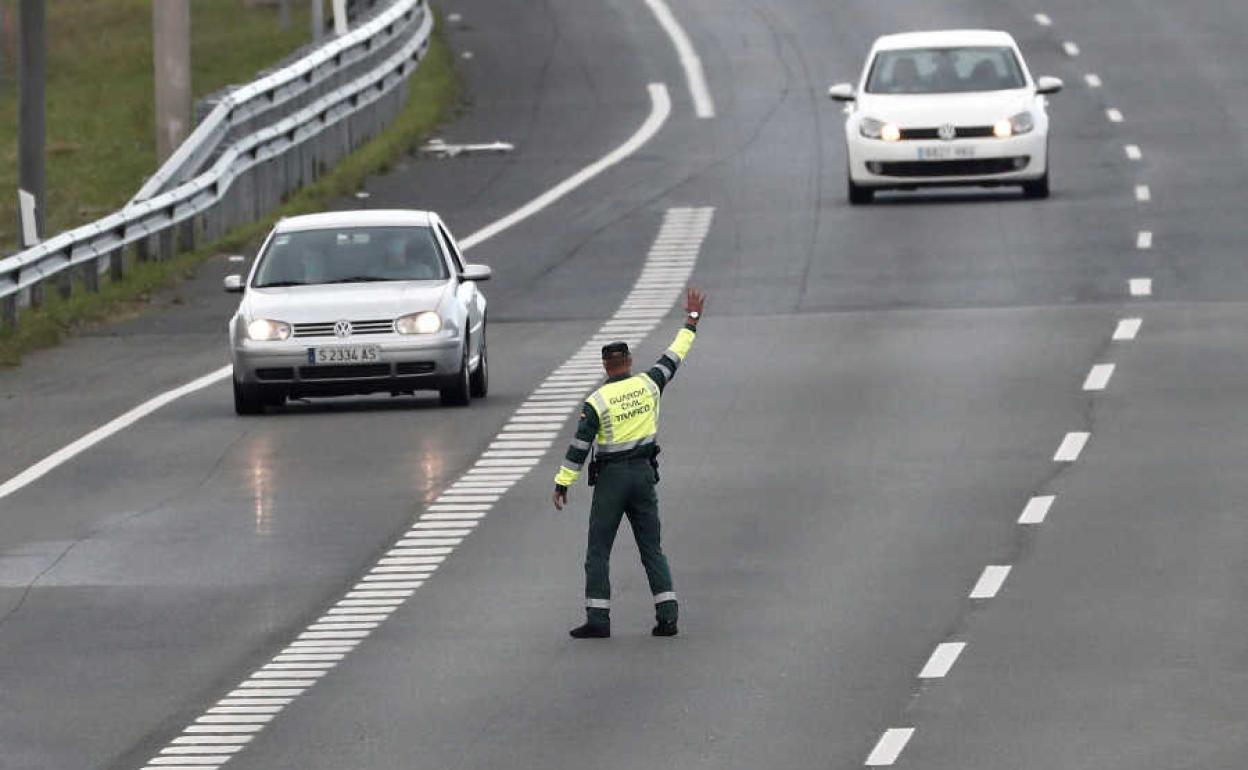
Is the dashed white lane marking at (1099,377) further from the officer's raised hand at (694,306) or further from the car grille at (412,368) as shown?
the officer's raised hand at (694,306)

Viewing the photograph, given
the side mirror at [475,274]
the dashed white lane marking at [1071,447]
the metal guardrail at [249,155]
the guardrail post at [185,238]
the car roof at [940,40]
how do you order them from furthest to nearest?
the car roof at [940,40] < the guardrail post at [185,238] < the metal guardrail at [249,155] < the side mirror at [475,274] < the dashed white lane marking at [1071,447]

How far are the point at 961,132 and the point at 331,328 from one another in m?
14.5

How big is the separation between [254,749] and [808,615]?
12.3ft

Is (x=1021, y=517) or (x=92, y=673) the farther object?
(x=1021, y=517)

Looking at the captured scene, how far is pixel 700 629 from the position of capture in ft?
57.1

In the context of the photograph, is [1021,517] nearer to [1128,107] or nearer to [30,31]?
[30,31]

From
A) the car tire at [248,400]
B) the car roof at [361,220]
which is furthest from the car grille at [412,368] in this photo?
the car roof at [361,220]

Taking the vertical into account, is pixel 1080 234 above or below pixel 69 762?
below

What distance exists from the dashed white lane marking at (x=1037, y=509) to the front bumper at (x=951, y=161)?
18486 mm

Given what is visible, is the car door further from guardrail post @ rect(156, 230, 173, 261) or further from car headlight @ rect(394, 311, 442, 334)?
guardrail post @ rect(156, 230, 173, 261)

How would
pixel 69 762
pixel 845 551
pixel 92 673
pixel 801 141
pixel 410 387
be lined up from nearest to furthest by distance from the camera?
pixel 69 762 → pixel 92 673 → pixel 845 551 → pixel 410 387 → pixel 801 141

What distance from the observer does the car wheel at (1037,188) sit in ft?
131

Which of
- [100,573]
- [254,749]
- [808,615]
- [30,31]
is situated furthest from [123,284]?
[254,749]

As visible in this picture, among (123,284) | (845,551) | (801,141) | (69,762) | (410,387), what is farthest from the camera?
(801,141)
